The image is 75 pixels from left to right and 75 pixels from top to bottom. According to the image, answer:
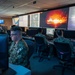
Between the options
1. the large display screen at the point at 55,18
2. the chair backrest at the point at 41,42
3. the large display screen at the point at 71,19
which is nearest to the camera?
the chair backrest at the point at 41,42

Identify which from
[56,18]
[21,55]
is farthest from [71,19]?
[21,55]

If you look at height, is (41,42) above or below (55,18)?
below

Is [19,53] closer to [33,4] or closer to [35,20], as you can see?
[33,4]

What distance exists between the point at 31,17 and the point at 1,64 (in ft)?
21.5

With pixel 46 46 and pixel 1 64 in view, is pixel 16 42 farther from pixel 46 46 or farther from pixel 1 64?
pixel 46 46

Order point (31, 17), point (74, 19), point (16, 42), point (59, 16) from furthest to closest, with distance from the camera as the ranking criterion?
point (31, 17), point (59, 16), point (74, 19), point (16, 42)

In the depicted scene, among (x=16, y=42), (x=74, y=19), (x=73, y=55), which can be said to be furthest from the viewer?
(x=74, y=19)

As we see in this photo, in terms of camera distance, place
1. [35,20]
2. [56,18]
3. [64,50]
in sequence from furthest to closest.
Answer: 1. [35,20]
2. [56,18]
3. [64,50]

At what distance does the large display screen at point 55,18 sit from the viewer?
501cm

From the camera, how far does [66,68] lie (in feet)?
10.6

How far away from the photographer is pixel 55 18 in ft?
18.1

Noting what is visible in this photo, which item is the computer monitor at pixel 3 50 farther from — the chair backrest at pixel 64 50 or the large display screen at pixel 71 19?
the large display screen at pixel 71 19

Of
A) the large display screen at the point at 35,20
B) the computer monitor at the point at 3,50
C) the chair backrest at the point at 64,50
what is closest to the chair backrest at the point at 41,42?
the chair backrest at the point at 64,50

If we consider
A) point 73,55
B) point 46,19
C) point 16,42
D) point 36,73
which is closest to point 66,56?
point 73,55
